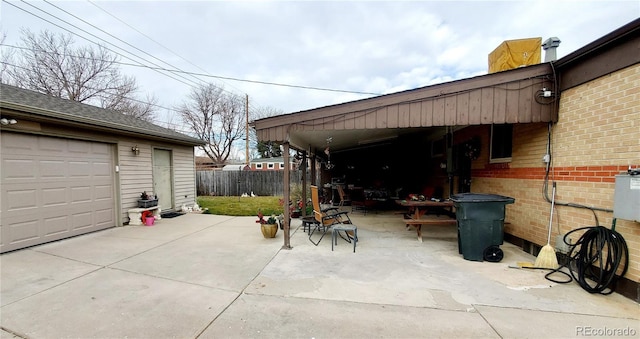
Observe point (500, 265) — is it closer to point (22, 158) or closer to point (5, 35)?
point (22, 158)

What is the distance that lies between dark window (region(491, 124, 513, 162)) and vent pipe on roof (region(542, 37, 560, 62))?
3.87 ft

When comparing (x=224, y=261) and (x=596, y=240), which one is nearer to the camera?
(x=596, y=240)

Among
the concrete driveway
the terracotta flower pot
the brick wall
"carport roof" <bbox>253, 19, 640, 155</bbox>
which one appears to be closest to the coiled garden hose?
the brick wall

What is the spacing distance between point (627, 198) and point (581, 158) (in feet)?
2.96

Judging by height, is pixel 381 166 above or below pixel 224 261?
above

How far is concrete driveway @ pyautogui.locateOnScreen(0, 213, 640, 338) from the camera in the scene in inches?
84.0

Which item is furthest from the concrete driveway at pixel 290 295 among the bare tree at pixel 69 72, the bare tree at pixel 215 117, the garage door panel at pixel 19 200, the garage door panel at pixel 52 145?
the bare tree at pixel 215 117

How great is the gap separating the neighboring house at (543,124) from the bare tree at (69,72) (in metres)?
13.6

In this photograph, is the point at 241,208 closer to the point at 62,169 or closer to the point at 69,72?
the point at 62,169

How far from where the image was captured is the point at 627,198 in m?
2.52

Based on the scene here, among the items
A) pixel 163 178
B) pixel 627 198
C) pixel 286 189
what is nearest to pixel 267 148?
pixel 163 178

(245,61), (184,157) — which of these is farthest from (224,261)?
(245,61)

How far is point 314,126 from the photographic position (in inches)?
170

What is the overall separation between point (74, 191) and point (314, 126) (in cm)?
534
